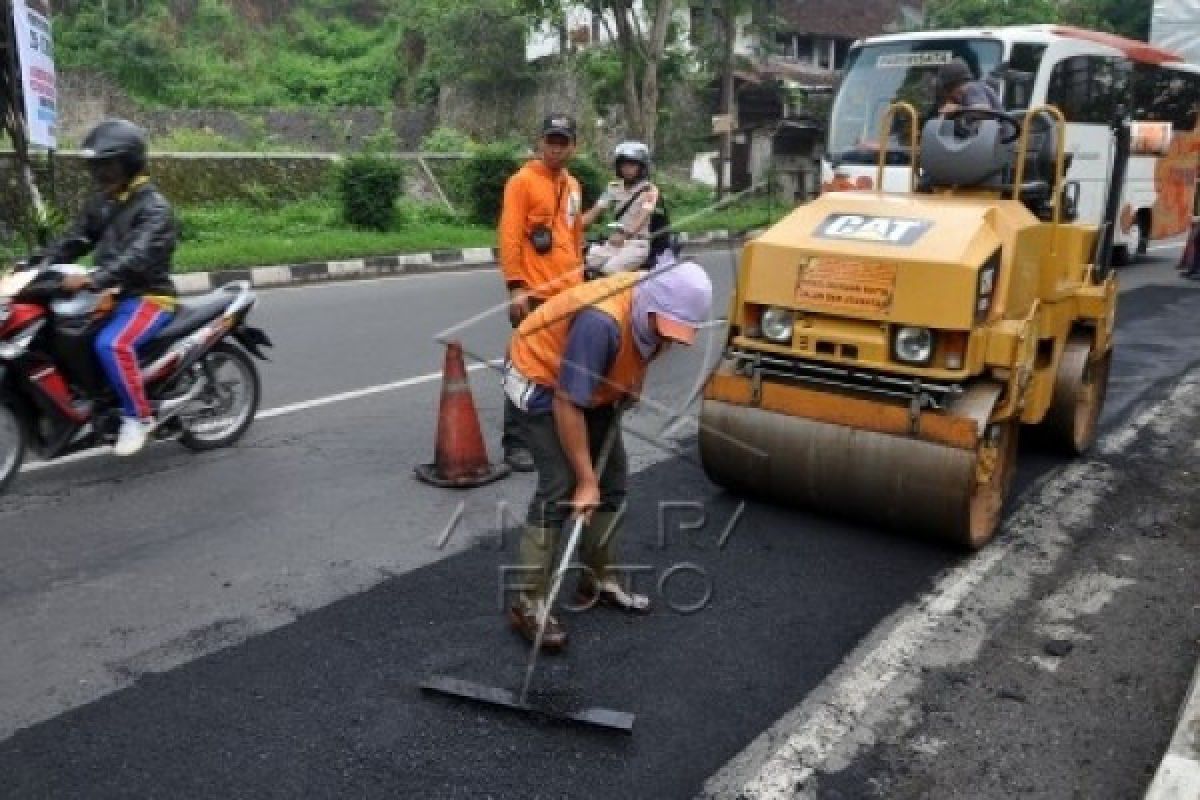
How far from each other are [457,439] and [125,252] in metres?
1.88

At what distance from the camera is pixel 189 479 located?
216 inches

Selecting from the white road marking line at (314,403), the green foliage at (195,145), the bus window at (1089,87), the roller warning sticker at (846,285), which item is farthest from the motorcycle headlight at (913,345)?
the green foliage at (195,145)

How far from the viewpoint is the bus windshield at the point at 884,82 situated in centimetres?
1275

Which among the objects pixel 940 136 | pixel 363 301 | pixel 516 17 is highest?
pixel 516 17

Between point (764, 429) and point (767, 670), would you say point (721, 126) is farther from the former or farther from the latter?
point (767, 670)

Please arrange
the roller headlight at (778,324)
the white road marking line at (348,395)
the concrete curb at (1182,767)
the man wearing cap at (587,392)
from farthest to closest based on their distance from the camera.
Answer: the white road marking line at (348,395), the roller headlight at (778,324), the man wearing cap at (587,392), the concrete curb at (1182,767)

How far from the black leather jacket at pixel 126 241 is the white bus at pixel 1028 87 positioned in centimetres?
744

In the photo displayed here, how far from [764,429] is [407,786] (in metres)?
2.51

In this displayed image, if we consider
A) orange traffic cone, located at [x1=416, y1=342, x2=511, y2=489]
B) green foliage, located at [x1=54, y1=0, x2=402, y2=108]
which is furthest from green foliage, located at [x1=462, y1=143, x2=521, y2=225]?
green foliage, located at [x1=54, y1=0, x2=402, y2=108]

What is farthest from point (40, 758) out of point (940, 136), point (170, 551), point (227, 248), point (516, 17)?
point (516, 17)

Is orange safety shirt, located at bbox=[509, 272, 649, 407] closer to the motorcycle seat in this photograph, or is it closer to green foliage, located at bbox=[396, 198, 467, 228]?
the motorcycle seat

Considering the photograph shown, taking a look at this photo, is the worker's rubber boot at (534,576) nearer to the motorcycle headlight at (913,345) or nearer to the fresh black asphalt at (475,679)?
the fresh black asphalt at (475,679)

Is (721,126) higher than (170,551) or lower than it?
higher

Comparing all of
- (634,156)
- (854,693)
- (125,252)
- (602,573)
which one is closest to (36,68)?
(125,252)
